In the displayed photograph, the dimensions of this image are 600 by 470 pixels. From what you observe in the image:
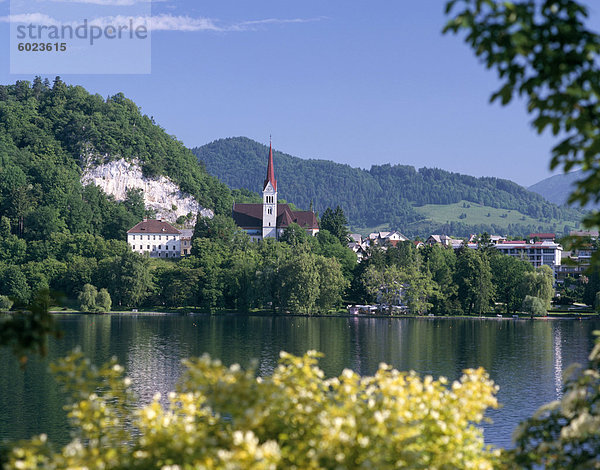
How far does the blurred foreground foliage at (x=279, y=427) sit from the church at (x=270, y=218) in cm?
13092

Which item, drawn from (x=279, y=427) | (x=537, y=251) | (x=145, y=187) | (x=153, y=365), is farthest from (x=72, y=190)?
(x=279, y=427)

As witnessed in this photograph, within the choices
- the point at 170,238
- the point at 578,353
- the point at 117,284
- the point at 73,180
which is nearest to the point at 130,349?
the point at 578,353

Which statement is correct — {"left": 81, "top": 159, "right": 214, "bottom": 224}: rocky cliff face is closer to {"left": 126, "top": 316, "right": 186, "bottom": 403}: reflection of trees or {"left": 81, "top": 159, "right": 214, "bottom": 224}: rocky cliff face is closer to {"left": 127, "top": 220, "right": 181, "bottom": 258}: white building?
{"left": 127, "top": 220, "right": 181, "bottom": 258}: white building

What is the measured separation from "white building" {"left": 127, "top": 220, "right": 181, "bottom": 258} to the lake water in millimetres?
43796

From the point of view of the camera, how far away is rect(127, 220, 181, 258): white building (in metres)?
135

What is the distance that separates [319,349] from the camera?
56.4 metres

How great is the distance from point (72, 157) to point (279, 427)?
164630mm

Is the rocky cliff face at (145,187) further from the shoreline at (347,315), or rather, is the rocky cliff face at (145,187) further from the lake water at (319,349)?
the lake water at (319,349)

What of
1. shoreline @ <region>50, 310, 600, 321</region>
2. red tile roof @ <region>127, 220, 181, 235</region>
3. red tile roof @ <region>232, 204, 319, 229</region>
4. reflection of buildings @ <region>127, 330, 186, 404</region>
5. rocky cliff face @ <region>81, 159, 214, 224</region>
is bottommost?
reflection of buildings @ <region>127, 330, 186, 404</region>

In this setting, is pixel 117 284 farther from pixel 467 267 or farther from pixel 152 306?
pixel 467 267

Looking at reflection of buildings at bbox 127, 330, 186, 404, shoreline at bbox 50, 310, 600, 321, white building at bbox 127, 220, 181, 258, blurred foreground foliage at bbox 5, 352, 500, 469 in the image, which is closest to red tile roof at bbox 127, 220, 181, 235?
white building at bbox 127, 220, 181, 258

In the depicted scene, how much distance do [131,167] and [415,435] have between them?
16463cm

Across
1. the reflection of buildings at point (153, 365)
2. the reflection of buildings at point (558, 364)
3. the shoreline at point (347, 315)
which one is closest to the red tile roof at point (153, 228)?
the shoreline at point (347, 315)

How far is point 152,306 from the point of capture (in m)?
102
